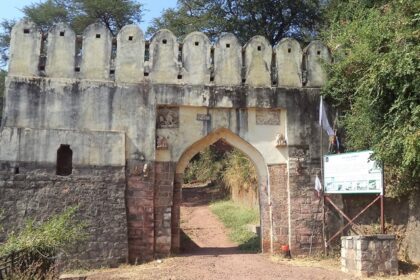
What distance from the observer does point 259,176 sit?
398 inches

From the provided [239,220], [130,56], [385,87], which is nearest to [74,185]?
[130,56]

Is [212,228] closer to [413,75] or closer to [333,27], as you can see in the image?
[333,27]

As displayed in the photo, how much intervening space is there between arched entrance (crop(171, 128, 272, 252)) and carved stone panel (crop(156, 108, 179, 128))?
0.60m

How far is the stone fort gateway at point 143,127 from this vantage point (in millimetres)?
8664

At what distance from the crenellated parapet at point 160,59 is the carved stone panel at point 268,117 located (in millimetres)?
545

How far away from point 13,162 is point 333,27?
7.75 metres

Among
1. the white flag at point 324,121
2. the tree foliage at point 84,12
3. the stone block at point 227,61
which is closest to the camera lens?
the stone block at point 227,61

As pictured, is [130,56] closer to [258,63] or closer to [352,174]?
[258,63]

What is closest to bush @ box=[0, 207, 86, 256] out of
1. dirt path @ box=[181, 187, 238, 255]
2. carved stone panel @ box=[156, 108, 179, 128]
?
carved stone panel @ box=[156, 108, 179, 128]

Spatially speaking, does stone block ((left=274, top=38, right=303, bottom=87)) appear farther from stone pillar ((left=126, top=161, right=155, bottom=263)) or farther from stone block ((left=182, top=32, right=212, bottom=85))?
stone pillar ((left=126, top=161, right=155, bottom=263))

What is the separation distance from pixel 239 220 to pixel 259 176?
4622 millimetres

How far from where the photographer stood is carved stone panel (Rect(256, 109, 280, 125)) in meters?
9.88

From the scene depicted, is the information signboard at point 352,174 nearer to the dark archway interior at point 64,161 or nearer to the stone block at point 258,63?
the stone block at point 258,63

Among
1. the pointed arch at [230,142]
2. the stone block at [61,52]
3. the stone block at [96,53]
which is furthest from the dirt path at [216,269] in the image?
the stone block at [61,52]
